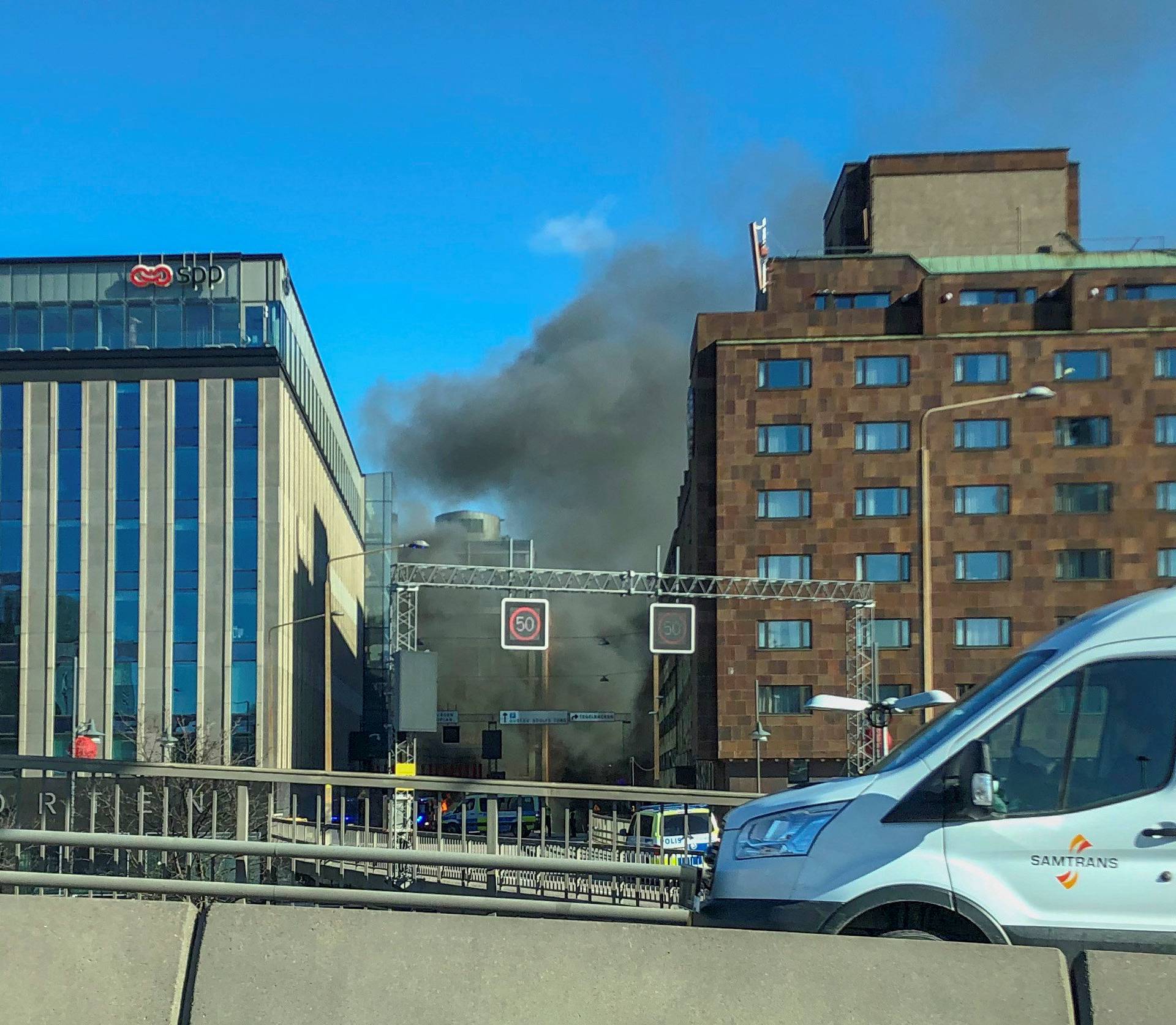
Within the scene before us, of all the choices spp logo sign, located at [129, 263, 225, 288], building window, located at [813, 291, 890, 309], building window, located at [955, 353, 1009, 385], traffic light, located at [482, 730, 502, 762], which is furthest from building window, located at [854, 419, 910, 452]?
spp logo sign, located at [129, 263, 225, 288]

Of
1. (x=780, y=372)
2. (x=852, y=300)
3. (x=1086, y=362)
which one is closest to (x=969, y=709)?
(x=780, y=372)

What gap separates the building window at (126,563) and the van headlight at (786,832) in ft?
192

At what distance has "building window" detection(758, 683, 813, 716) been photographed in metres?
57.2

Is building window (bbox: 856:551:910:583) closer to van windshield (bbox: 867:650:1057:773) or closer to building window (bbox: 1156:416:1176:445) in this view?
building window (bbox: 1156:416:1176:445)

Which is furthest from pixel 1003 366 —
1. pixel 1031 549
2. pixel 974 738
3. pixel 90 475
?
pixel 974 738

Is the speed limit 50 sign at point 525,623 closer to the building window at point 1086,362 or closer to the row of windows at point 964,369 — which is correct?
the row of windows at point 964,369

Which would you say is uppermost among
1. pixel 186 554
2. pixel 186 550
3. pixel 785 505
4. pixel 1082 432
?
pixel 1082 432

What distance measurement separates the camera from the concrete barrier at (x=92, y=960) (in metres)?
5.29

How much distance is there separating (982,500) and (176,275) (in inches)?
1389

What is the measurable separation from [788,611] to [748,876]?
51.1 m

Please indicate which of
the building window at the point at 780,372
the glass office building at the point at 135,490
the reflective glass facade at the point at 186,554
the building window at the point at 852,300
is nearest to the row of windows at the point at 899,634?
the building window at the point at 780,372

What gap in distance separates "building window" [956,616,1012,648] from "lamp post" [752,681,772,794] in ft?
26.4

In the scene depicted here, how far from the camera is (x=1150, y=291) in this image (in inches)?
2398

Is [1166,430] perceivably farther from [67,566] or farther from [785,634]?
[67,566]
